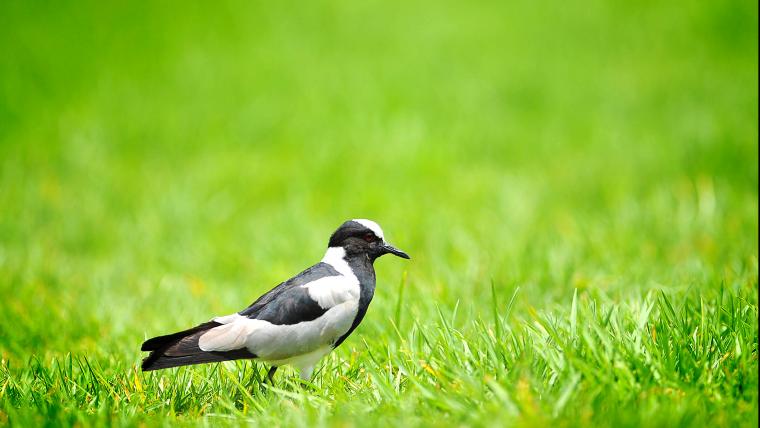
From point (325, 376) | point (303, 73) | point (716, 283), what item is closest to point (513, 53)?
point (303, 73)

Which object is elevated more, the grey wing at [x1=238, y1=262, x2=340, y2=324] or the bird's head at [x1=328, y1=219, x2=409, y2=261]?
the bird's head at [x1=328, y1=219, x2=409, y2=261]

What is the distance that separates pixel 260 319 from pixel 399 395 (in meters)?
0.69

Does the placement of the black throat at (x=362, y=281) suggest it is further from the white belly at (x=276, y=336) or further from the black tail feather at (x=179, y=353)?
the black tail feather at (x=179, y=353)

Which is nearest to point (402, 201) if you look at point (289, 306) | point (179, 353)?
point (289, 306)

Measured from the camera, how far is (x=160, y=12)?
12.2 meters

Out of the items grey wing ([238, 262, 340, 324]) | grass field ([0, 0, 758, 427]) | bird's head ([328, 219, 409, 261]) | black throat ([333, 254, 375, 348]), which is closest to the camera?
grass field ([0, 0, 758, 427])

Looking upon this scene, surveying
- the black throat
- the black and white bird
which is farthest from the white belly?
the black throat

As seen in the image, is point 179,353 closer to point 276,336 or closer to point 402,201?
point 276,336

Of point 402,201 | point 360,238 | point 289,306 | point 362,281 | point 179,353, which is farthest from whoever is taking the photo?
point 402,201

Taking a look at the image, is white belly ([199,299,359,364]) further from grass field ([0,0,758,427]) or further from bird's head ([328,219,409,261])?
bird's head ([328,219,409,261])

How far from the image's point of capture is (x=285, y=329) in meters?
3.27

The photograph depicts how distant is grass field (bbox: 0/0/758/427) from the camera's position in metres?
3.15

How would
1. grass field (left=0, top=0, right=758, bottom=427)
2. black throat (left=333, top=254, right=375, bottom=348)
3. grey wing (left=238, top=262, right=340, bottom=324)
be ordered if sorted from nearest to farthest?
grass field (left=0, top=0, right=758, bottom=427) → grey wing (left=238, top=262, right=340, bottom=324) → black throat (left=333, top=254, right=375, bottom=348)

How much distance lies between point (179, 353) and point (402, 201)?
4.44m
